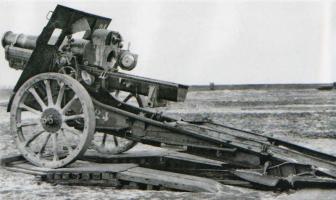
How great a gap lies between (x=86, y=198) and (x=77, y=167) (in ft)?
3.79

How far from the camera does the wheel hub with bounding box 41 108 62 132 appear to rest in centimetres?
687

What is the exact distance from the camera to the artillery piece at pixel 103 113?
6.28m

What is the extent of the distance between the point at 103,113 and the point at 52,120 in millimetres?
723

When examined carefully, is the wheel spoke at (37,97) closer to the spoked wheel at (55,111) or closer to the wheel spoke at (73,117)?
the spoked wheel at (55,111)

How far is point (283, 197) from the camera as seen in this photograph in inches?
235

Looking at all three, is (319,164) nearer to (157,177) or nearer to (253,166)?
(253,166)

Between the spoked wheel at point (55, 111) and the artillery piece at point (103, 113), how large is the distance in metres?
0.01

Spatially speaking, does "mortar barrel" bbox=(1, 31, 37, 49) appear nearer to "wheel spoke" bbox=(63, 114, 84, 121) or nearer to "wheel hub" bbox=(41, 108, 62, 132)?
"wheel hub" bbox=(41, 108, 62, 132)

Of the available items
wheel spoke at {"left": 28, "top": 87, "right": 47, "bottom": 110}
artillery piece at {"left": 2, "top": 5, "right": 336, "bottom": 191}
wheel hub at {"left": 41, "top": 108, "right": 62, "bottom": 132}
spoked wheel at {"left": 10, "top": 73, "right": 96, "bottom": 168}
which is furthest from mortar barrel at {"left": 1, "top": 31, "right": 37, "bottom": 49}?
wheel hub at {"left": 41, "top": 108, "right": 62, "bottom": 132}

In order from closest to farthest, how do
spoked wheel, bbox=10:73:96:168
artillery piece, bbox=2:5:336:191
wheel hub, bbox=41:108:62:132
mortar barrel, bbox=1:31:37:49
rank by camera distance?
1. artillery piece, bbox=2:5:336:191
2. spoked wheel, bbox=10:73:96:168
3. wheel hub, bbox=41:108:62:132
4. mortar barrel, bbox=1:31:37:49

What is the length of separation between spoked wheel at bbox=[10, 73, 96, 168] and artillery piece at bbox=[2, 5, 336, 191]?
0.04 ft

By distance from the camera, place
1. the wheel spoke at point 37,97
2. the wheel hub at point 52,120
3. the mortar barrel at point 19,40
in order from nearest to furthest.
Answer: the wheel hub at point 52,120
the wheel spoke at point 37,97
the mortar barrel at point 19,40

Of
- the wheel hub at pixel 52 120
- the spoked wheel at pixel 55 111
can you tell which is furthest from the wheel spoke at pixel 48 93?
the wheel hub at pixel 52 120

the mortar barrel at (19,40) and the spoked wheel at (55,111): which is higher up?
the mortar barrel at (19,40)
